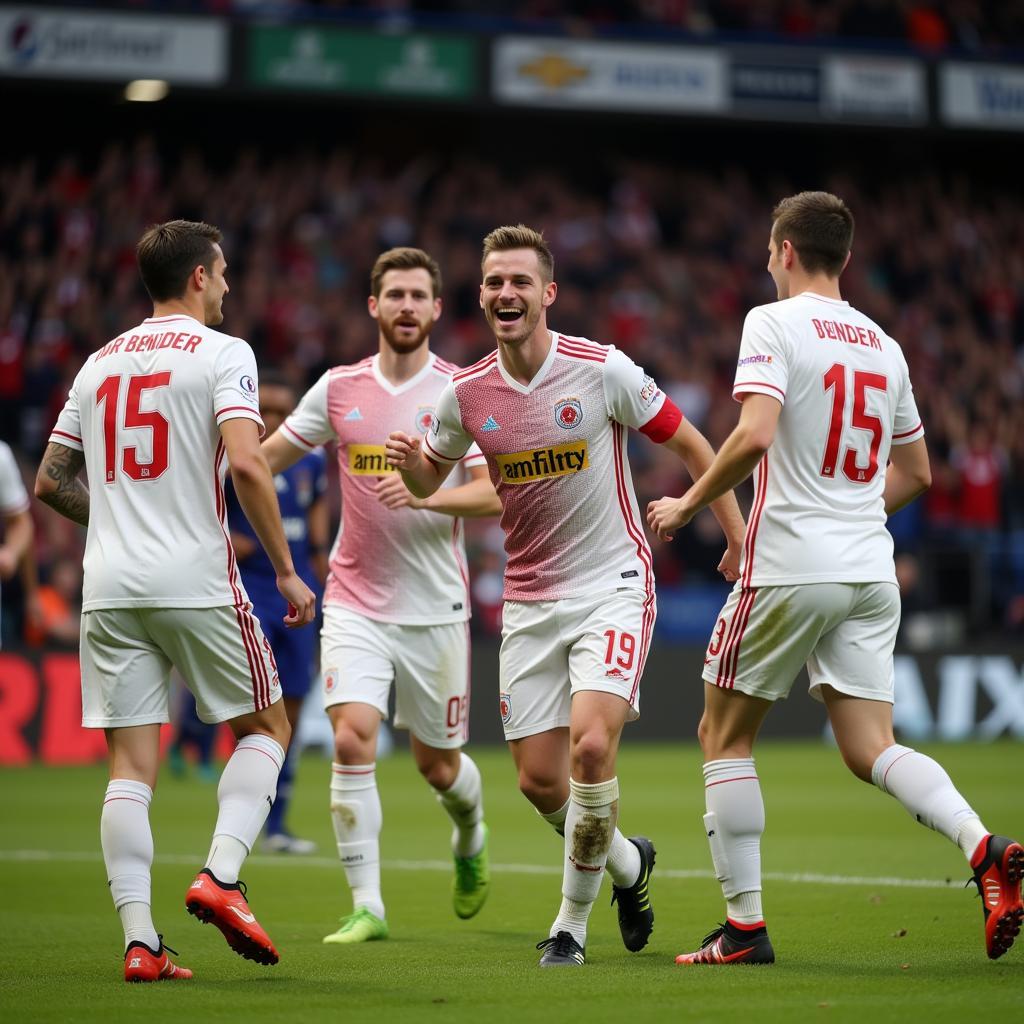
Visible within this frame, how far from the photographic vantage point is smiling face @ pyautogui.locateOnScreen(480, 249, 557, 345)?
6.34 meters

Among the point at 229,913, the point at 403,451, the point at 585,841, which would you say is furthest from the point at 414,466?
the point at 229,913

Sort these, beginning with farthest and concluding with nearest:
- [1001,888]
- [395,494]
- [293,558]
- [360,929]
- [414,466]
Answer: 1. [293,558]
2. [395,494]
3. [360,929]
4. [414,466]
5. [1001,888]

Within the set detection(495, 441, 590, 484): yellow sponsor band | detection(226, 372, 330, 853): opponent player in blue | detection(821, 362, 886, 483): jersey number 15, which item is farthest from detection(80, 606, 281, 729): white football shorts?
detection(226, 372, 330, 853): opponent player in blue

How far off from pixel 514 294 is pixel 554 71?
19472mm

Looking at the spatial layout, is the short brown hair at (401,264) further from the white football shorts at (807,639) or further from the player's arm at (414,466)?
the white football shorts at (807,639)

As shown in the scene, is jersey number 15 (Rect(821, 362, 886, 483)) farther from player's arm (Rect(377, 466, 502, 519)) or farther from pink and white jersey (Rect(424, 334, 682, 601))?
player's arm (Rect(377, 466, 502, 519))

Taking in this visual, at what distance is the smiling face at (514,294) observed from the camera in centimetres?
634

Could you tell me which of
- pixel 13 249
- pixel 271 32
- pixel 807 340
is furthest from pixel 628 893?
pixel 271 32

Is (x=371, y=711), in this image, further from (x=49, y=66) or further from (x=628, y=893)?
(x=49, y=66)

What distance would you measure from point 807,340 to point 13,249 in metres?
17.8

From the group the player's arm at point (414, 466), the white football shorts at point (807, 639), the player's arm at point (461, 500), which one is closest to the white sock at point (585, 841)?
the white football shorts at point (807, 639)

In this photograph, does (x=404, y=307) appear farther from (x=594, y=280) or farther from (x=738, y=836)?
(x=594, y=280)

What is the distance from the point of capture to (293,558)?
391 inches

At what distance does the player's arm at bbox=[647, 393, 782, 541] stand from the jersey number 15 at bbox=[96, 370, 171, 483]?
1.64m
